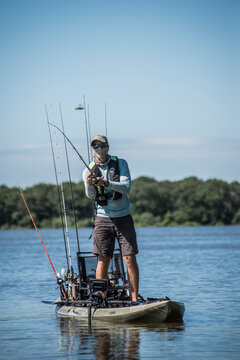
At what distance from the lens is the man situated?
8160 mm

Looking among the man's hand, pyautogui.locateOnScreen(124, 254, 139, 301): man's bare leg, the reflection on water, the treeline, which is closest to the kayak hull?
the reflection on water

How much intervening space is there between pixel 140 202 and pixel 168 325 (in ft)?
285

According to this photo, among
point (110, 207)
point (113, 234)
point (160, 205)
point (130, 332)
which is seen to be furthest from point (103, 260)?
point (160, 205)

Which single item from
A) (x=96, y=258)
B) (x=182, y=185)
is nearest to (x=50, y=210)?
(x=182, y=185)

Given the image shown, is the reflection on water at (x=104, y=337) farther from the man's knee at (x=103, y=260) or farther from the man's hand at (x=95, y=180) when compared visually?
the man's hand at (x=95, y=180)

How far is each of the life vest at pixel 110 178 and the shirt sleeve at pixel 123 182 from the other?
0.05 m

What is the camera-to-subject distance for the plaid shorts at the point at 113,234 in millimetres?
8266

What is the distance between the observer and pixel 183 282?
14.2m

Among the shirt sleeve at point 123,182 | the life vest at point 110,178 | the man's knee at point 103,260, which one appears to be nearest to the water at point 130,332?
the man's knee at point 103,260

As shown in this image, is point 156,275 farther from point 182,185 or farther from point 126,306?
point 182,185

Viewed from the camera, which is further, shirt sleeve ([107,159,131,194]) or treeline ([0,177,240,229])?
treeline ([0,177,240,229])

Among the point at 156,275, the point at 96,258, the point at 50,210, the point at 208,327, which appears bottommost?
the point at 50,210

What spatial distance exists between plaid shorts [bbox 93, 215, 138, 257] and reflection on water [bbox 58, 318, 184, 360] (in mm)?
855

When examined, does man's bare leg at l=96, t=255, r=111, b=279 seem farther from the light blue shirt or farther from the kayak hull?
the light blue shirt
